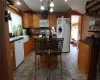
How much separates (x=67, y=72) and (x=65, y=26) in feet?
8.89

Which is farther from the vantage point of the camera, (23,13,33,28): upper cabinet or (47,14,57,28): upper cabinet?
(47,14,57,28): upper cabinet

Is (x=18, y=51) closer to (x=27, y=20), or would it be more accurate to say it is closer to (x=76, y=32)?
(x=27, y=20)

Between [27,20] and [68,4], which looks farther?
[27,20]

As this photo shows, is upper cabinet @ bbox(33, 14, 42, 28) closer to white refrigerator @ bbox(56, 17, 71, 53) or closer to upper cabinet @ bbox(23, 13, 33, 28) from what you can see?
upper cabinet @ bbox(23, 13, 33, 28)

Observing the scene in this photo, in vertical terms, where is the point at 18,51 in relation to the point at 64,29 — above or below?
below

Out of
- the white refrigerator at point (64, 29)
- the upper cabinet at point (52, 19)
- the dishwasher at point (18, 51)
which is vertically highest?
the upper cabinet at point (52, 19)

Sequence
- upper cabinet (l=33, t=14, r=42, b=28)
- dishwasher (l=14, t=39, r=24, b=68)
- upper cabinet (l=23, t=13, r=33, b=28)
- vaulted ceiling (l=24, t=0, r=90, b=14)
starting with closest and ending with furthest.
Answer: dishwasher (l=14, t=39, r=24, b=68)
vaulted ceiling (l=24, t=0, r=90, b=14)
upper cabinet (l=23, t=13, r=33, b=28)
upper cabinet (l=33, t=14, r=42, b=28)

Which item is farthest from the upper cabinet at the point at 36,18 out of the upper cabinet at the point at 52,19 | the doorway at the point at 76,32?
the doorway at the point at 76,32

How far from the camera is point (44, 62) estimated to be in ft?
10.5

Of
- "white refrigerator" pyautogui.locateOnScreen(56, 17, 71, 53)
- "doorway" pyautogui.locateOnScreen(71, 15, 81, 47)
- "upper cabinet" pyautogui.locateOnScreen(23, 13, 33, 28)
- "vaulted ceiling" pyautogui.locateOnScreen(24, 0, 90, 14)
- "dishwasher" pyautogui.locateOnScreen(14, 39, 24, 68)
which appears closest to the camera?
"dishwasher" pyautogui.locateOnScreen(14, 39, 24, 68)

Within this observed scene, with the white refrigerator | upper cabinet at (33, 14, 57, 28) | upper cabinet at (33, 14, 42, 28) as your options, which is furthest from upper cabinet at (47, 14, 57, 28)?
the white refrigerator

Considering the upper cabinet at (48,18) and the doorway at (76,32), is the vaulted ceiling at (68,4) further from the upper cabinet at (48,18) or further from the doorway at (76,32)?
the doorway at (76,32)

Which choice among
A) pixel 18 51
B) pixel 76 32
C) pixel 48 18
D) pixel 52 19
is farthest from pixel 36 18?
pixel 76 32

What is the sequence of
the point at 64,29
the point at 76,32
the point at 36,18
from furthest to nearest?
the point at 76,32 < the point at 36,18 < the point at 64,29
